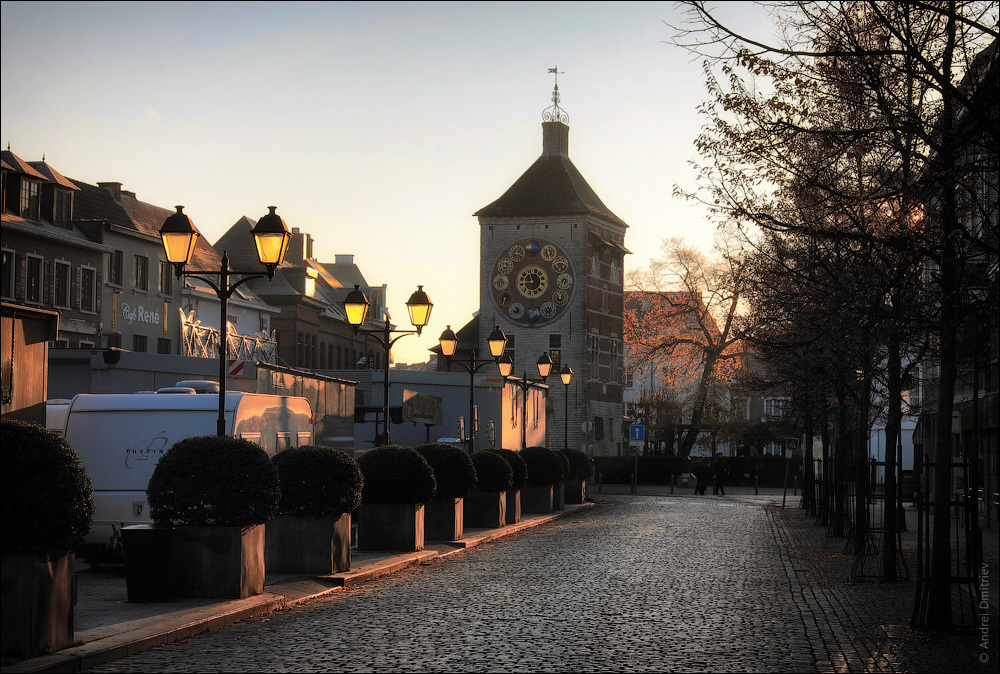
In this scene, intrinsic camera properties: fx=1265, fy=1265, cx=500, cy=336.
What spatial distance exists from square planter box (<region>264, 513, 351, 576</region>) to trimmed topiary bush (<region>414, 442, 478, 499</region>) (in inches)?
213

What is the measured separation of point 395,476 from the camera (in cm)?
1891

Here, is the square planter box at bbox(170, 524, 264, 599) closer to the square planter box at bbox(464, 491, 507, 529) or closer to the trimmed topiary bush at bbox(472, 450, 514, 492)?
the trimmed topiary bush at bbox(472, 450, 514, 492)

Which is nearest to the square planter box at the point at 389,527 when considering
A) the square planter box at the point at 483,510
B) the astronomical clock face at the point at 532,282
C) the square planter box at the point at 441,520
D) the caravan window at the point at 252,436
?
the caravan window at the point at 252,436

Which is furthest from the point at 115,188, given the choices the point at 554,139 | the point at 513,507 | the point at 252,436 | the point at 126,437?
the point at 126,437

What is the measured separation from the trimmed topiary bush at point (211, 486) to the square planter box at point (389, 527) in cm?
627

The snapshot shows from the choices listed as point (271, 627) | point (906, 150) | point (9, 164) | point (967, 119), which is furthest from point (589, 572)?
point (9, 164)

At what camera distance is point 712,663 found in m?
9.70

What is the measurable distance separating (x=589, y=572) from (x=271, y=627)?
6580 mm

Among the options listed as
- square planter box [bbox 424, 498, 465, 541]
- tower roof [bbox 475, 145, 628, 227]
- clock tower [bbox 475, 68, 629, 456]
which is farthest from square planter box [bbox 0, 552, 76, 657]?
tower roof [bbox 475, 145, 628, 227]

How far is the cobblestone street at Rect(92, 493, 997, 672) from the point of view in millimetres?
9672

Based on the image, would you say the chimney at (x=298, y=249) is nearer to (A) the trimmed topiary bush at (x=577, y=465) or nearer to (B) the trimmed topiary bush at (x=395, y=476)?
(A) the trimmed topiary bush at (x=577, y=465)

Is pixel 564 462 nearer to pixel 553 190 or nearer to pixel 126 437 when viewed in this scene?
pixel 126 437

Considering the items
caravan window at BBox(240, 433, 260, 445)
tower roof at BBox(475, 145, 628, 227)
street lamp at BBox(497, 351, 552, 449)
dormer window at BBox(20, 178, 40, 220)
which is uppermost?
tower roof at BBox(475, 145, 628, 227)

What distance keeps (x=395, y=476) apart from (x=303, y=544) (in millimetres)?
3469
